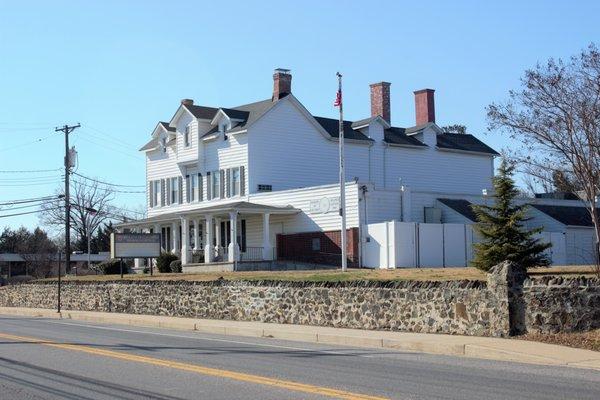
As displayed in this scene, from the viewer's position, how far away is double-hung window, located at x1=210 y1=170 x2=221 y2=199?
50.3m

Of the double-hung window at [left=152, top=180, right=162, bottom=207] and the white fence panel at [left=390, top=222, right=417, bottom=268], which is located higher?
the double-hung window at [left=152, top=180, right=162, bottom=207]

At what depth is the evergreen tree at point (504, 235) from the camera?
26.3 m

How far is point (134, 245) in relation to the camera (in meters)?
41.4

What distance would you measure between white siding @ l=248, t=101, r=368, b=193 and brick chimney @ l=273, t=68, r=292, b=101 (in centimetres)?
81

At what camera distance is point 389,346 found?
16.9 metres

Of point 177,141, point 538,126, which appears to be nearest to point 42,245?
point 177,141

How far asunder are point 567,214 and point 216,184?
21970 mm

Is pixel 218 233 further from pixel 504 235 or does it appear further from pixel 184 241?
pixel 504 235

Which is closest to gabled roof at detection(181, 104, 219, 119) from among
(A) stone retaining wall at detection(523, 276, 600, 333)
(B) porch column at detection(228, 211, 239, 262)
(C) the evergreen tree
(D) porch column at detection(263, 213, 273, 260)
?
(B) porch column at detection(228, 211, 239, 262)

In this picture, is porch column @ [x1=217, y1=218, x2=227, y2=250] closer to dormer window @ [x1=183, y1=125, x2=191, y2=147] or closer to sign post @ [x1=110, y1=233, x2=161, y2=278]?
sign post @ [x1=110, y1=233, x2=161, y2=278]

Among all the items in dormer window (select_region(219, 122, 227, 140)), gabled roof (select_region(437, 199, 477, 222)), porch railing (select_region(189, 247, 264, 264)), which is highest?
dormer window (select_region(219, 122, 227, 140))

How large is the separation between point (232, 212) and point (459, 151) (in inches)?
786

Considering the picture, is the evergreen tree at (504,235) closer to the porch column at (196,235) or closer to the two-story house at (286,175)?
the two-story house at (286,175)

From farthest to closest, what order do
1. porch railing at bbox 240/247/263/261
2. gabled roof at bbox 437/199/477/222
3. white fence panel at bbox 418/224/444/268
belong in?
porch railing at bbox 240/247/263/261 < gabled roof at bbox 437/199/477/222 < white fence panel at bbox 418/224/444/268
